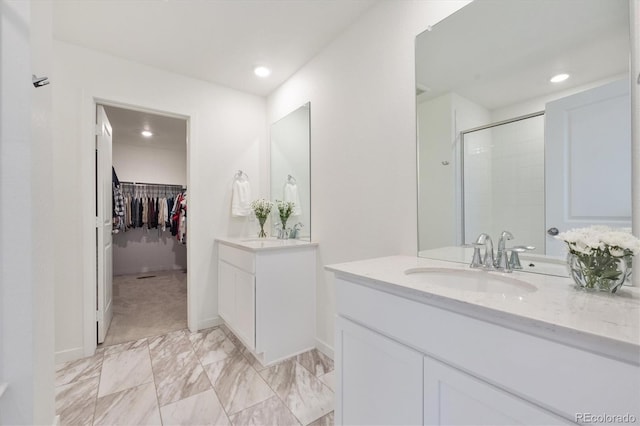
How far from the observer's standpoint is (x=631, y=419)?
1.75 feet

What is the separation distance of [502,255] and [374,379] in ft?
2.50

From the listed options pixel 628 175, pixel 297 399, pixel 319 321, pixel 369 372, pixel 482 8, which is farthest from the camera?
pixel 319 321

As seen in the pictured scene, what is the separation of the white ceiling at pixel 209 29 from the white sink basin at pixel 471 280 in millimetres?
1741

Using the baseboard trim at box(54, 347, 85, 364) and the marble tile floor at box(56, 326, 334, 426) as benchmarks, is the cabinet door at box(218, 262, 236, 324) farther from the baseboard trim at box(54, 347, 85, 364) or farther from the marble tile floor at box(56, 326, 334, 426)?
the baseboard trim at box(54, 347, 85, 364)

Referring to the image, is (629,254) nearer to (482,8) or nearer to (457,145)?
(457,145)

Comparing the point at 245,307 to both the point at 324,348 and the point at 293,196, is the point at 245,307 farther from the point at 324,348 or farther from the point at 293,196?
the point at 293,196

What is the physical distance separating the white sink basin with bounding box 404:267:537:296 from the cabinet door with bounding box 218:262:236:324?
5.53ft

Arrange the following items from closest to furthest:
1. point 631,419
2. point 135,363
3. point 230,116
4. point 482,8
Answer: point 631,419
point 482,8
point 135,363
point 230,116

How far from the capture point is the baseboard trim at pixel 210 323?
2648mm

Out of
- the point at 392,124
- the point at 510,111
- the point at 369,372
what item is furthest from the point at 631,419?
the point at 392,124

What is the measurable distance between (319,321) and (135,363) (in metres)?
1.42

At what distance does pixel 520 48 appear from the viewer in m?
1.18

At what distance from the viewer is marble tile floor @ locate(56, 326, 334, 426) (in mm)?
1491

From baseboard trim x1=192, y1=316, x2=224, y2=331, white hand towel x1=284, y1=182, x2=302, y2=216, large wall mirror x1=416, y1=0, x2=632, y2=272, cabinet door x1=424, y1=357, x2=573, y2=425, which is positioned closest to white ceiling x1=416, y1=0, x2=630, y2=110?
large wall mirror x1=416, y1=0, x2=632, y2=272
